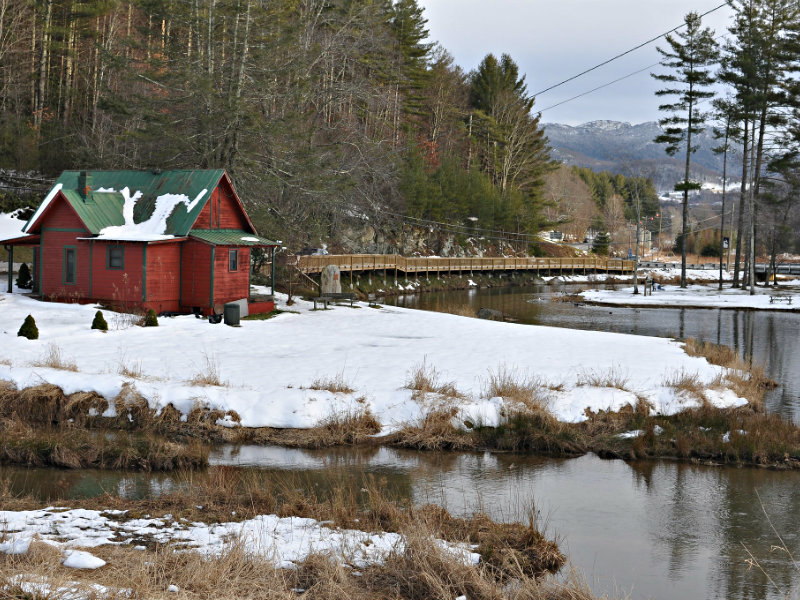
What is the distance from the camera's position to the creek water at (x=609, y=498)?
9.23m

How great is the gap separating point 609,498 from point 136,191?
23359mm

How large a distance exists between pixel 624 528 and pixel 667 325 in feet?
81.8

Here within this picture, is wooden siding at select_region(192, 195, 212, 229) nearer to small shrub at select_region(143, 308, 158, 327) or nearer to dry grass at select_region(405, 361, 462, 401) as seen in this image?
small shrub at select_region(143, 308, 158, 327)

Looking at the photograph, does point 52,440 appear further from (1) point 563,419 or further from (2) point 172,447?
(1) point 563,419

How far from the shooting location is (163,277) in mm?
27891

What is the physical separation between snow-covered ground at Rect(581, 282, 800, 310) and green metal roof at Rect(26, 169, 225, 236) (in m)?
25.4

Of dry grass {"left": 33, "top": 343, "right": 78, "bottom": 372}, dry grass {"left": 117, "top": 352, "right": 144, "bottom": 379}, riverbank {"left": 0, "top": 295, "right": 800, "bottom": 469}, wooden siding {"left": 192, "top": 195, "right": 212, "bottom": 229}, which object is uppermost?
wooden siding {"left": 192, "top": 195, "right": 212, "bottom": 229}

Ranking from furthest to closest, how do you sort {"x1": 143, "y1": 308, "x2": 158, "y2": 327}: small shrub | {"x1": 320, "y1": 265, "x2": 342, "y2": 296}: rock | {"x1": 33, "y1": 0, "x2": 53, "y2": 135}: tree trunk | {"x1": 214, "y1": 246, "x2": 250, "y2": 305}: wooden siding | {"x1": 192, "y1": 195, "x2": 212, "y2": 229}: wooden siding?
{"x1": 33, "y1": 0, "x2": 53, "y2": 135}: tree trunk
{"x1": 320, "y1": 265, "x2": 342, "y2": 296}: rock
{"x1": 192, "y1": 195, "x2": 212, "y2": 229}: wooden siding
{"x1": 214, "y1": 246, "x2": 250, "y2": 305}: wooden siding
{"x1": 143, "y1": 308, "x2": 158, "y2": 327}: small shrub

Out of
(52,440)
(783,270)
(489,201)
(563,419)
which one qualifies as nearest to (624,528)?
(563,419)

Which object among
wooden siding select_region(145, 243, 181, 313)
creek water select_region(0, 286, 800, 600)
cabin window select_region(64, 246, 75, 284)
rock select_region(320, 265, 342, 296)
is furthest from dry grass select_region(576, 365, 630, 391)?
→ rock select_region(320, 265, 342, 296)

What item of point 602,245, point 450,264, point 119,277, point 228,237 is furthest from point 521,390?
point 602,245

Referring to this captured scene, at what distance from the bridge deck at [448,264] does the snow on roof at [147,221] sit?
12.6m

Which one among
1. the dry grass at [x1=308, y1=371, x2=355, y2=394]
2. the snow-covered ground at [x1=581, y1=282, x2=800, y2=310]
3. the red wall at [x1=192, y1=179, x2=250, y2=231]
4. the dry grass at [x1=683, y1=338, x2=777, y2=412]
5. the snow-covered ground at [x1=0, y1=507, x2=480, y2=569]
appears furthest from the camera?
the snow-covered ground at [x1=581, y1=282, x2=800, y2=310]

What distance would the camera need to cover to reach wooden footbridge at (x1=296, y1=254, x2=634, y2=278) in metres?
48.0
